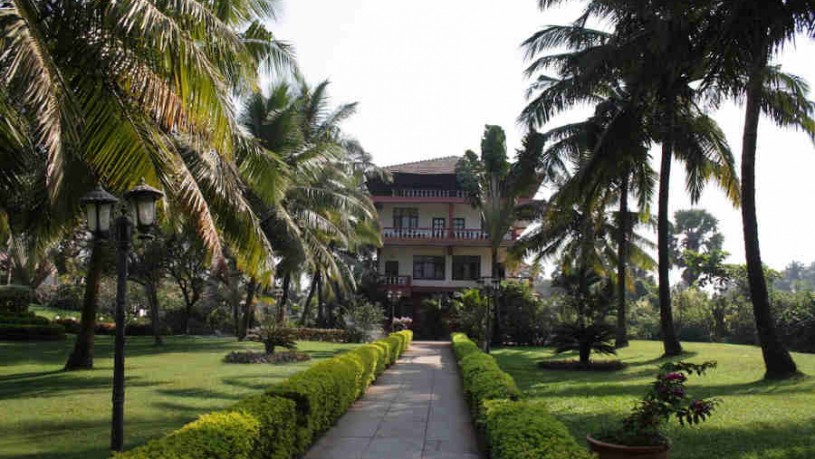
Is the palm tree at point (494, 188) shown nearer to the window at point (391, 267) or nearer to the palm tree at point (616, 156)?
the palm tree at point (616, 156)

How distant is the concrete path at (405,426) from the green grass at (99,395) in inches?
82.6

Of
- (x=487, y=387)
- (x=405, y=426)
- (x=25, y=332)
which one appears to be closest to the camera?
(x=487, y=387)

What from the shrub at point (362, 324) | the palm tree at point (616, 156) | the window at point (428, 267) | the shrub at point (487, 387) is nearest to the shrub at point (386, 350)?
the shrub at point (487, 387)

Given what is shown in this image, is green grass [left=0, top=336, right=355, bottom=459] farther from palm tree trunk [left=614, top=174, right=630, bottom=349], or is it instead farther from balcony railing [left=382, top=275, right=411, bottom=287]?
balcony railing [left=382, top=275, right=411, bottom=287]

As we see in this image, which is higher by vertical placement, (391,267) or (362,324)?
(391,267)

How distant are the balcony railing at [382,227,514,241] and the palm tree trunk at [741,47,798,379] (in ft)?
84.8

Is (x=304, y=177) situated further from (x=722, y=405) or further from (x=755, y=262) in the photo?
(x=722, y=405)

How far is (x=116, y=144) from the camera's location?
728 centimetres

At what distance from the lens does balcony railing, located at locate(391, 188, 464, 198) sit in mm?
40094

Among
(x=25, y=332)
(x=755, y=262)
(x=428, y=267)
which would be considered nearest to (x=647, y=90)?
(x=755, y=262)

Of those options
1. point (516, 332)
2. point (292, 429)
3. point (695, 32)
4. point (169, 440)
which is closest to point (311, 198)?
point (516, 332)

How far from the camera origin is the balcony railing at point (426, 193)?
132 ft

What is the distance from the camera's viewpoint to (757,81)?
1125 cm

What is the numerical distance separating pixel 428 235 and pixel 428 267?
7.58ft
